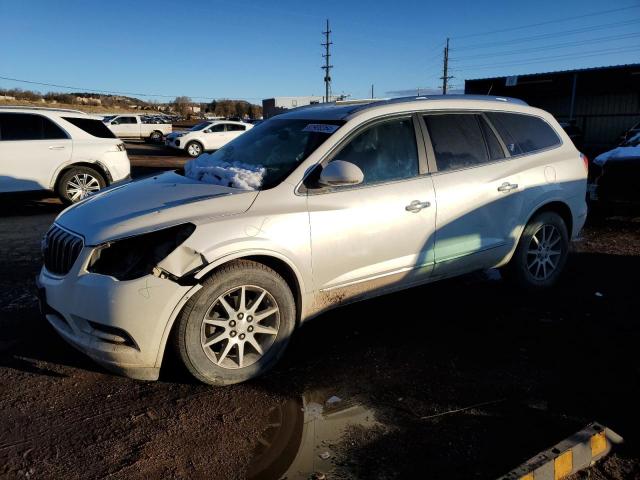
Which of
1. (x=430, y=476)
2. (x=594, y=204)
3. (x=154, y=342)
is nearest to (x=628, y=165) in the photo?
(x=594, y=204)

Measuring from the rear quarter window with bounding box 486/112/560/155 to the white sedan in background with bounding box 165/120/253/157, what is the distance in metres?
19.1

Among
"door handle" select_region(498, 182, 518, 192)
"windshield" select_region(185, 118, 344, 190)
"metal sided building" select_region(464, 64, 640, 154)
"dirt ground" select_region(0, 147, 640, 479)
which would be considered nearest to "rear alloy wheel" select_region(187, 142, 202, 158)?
"metal sided building" select_region(464, 64, 640, 154)

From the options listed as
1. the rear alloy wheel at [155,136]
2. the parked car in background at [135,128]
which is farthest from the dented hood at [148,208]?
the rear alloy wheel at [155,136]

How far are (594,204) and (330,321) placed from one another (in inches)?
244

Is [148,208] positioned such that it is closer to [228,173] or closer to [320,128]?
[228,173]

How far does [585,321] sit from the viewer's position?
4367 mm

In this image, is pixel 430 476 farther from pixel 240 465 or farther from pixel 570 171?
pixel 570 171

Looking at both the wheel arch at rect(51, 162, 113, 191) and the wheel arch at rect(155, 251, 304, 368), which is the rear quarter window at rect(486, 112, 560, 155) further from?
the wheel arch at rect(51, 162, 113, 191)

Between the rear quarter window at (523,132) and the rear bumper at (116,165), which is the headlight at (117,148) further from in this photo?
the rear quarter window at (523,132)

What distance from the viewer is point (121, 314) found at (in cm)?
290

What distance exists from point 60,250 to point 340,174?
73.5 inches

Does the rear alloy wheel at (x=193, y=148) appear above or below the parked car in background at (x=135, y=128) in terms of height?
below

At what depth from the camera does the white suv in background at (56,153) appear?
8812 millimetres

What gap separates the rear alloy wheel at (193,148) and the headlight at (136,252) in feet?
66.6
